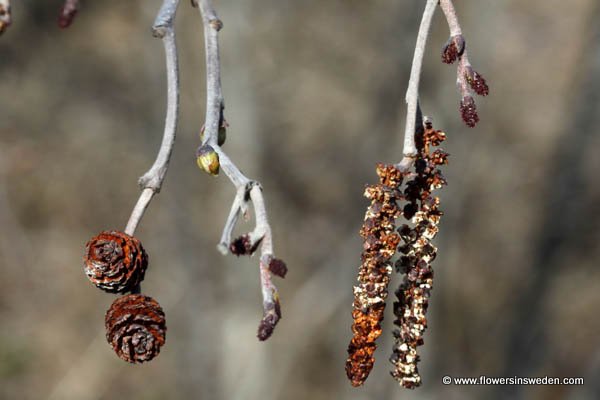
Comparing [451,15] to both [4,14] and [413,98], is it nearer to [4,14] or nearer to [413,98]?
[413,98]

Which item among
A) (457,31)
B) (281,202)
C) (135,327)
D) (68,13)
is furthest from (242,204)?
(281,202)

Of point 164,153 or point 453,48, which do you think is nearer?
point 164,153

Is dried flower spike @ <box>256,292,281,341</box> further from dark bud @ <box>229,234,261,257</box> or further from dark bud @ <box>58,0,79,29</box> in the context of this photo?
dark bud @ <box>58,0,79,29</box>

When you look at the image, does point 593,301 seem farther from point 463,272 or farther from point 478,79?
point 478,79

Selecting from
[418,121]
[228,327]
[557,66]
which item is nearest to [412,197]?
[418,121]

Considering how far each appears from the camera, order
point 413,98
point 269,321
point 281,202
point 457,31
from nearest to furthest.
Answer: point 269,321
point 413,98
point 457,31
point 281,202

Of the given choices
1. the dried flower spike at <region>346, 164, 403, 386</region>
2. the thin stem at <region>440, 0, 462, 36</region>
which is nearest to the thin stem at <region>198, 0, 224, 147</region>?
the dried flower spike at <region>346, 164, 403, 386</region>
